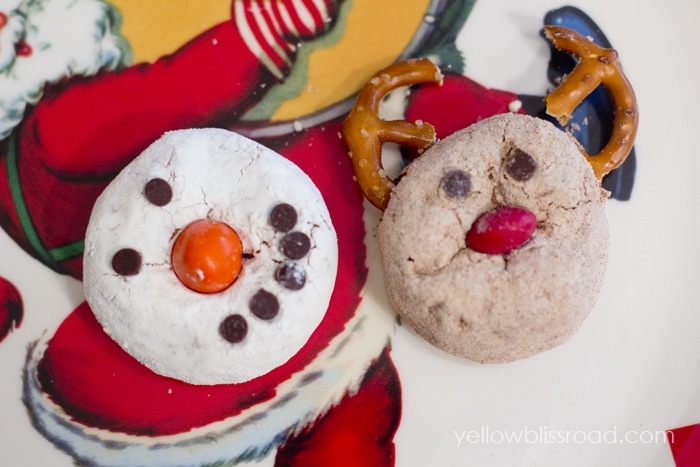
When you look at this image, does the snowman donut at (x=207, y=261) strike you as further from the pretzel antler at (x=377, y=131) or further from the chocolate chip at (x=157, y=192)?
the pretzel antler at (x=377, y=131)

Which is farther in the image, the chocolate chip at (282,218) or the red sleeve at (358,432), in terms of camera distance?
the red sleeve at (358,432)

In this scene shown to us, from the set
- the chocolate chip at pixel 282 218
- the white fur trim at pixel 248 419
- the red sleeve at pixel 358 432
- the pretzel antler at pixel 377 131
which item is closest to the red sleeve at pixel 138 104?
the pretzel antler at pixel 377 131

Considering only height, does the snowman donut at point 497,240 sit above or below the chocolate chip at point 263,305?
above

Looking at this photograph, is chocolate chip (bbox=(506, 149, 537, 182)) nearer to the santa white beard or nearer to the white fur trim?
the white fur trim

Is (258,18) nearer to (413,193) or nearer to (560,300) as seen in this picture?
(413,193)

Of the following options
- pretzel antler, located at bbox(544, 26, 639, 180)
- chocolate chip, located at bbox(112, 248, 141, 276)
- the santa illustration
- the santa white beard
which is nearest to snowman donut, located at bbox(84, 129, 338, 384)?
chocolate chip, located at bbox(112, 248, 141, 276)

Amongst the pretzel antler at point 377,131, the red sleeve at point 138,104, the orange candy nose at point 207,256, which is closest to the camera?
the orange candy nose at point 207,256
